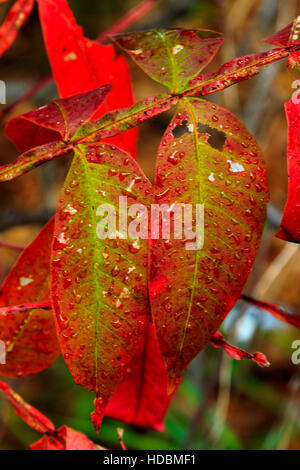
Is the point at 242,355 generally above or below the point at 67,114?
below

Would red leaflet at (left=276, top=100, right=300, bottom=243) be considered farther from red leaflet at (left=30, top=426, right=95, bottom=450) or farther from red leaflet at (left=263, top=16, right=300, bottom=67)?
red leaflet at (left=30, top=426, right=95, bottom=450)

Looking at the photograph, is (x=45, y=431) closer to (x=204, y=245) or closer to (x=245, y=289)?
(x=204, y=245)

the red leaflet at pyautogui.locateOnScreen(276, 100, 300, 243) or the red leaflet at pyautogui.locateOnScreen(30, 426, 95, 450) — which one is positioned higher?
the red leaflet at pyautogui.locateOnScreen(276, 100, 300, 243)

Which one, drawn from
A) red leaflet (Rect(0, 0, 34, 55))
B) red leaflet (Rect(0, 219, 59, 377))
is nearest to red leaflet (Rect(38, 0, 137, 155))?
red leaflet (Rect(0, 0, 34, 55))

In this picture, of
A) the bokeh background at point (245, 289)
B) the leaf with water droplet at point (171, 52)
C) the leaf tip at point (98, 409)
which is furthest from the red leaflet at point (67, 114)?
the bokeh background at point (245, 289)

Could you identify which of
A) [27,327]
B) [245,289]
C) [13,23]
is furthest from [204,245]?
[245,289]

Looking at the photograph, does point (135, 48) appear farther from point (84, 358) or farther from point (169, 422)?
point (169, 422)

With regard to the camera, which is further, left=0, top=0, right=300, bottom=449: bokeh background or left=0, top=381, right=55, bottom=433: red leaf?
left=0, top=0, right=300, bottom=449: bokeh background
